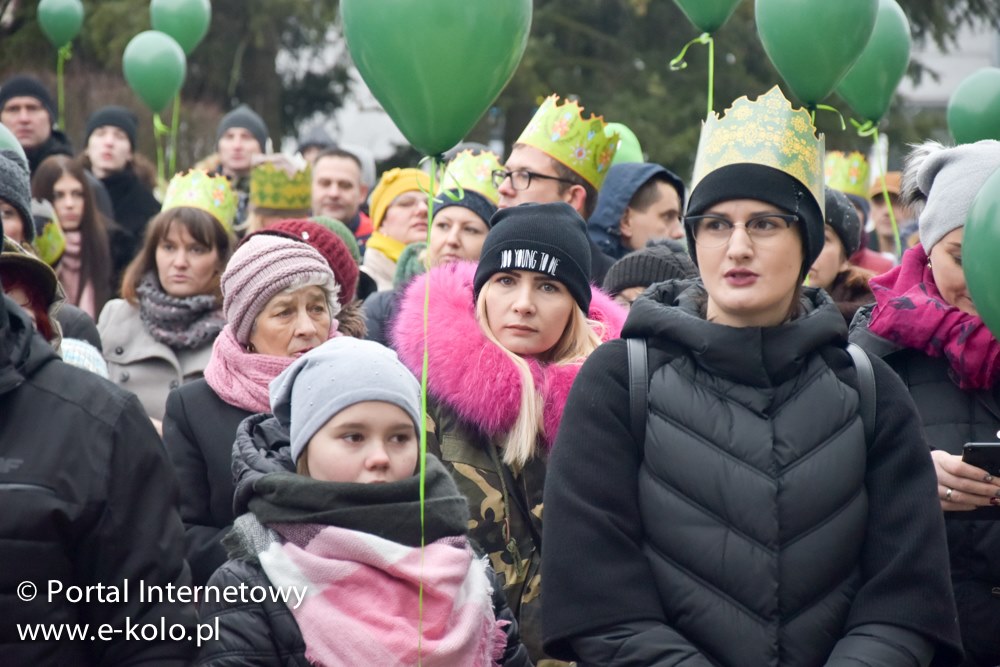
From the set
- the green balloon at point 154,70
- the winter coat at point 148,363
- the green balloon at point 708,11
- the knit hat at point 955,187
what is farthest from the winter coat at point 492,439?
the green balloon at point 154,70

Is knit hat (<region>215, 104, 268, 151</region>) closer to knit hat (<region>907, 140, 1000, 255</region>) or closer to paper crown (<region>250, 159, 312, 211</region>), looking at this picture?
paper crown (<region>250, 159, 312, 211</region>)

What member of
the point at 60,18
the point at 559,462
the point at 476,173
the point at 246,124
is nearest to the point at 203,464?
the point at 559,462

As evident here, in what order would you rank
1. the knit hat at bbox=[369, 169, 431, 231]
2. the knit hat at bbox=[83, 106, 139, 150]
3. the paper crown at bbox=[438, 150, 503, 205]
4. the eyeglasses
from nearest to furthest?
the eyeglasses < the paper crown at bbox=[438, 150, 503, 205] < the knit hat at bbox=[369, 169, 431, 231] < the knit hat at bbox=[83, 106, 139, 150]

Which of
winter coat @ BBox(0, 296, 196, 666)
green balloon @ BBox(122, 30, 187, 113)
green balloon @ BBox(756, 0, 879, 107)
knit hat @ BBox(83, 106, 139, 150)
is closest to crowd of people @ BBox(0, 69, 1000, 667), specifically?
winter coat @ BBox(0, 296, 196, 666)

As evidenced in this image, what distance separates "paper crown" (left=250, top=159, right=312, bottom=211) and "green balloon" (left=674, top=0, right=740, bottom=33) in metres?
2.99

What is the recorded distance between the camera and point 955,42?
61.0ft

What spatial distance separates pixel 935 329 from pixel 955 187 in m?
0.42

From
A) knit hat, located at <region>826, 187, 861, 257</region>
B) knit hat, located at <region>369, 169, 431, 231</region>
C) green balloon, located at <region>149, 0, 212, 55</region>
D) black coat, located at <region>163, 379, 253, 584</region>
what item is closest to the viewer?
black coat, located at <region>163, 379, 253, 584</region>

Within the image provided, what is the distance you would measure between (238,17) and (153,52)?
8.64 m

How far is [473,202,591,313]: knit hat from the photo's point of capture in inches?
185

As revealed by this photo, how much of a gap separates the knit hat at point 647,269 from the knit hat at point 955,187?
4.90ft

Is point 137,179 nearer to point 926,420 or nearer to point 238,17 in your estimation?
point 926,420

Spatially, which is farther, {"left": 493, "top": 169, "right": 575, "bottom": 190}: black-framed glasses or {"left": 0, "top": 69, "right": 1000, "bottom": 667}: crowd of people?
{"left": 493, "top": 169, "right": 575, "bottom": 190}: black-framed glasses

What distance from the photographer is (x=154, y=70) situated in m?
10.3
